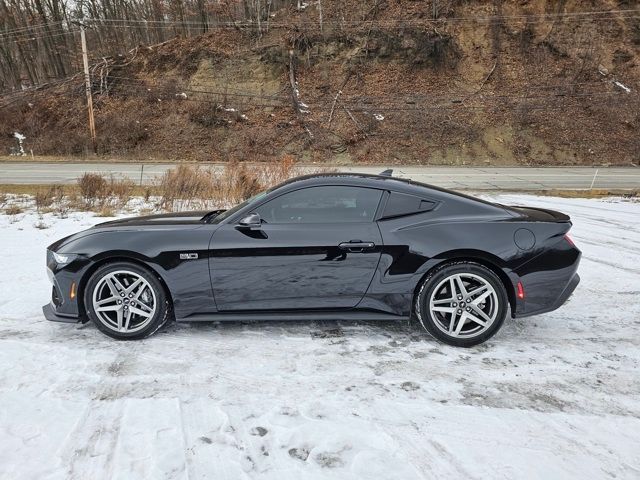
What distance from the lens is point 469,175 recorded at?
19.7 metres

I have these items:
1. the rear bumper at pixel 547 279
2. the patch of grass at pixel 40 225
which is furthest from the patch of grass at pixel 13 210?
the rear bumper at pixel 547 279

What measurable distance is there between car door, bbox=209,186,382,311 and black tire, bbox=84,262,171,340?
1.49 ft

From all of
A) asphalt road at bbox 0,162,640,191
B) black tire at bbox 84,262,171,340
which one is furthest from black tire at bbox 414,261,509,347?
asphalt road at bbox 0,162,640,191

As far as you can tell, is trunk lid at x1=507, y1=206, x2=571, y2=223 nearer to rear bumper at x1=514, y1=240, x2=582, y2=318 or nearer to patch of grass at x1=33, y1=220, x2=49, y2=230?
rear bumper at x1=514, y1=240, x2=582, y2=318

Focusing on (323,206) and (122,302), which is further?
(323,206)

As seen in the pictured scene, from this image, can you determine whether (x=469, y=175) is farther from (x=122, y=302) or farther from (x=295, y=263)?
(x=122, y=302)

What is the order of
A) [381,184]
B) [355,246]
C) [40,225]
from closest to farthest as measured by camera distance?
1. [355,246]
2. [381,184]
3. [40,225]

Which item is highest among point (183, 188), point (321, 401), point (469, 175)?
point (183, 188)

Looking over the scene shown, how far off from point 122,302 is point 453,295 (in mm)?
2624

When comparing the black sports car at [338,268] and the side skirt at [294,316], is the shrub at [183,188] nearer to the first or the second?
the black sports car at [338,268]

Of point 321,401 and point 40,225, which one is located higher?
point 321,401

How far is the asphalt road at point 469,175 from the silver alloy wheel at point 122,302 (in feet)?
38.7

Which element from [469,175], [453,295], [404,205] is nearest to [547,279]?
[453,295]

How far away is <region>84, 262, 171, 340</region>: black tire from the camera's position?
11.7 feet
